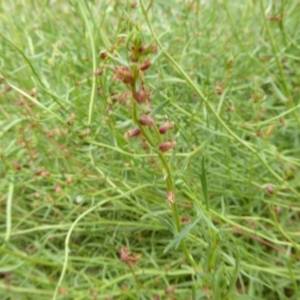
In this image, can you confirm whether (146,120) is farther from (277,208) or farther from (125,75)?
(277,208)

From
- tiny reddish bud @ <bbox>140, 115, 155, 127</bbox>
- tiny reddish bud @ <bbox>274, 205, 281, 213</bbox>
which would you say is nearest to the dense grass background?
tiny reddish bud @ <bbox>274, 205, 281, 213</bbox>

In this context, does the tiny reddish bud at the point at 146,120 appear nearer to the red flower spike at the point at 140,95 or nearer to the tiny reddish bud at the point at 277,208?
the red flower spike at the point at 140,95

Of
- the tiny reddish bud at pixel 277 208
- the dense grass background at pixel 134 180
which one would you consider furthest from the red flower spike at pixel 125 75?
the tiny reddish bud at pixel 277 208

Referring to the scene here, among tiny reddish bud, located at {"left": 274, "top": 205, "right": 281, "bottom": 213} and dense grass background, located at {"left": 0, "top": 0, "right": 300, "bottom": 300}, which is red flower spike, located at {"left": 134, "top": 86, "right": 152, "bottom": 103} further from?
tiny reddish bud, located at {"left": 274, "top": 205, "right": 281, "bottom": 213}

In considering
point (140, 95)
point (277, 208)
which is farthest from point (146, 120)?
point (277, 208)

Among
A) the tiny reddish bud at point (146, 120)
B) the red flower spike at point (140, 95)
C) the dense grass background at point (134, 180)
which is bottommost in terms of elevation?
the dense grass background at point (134, 180)

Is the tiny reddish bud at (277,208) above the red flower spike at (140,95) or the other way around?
the other way around

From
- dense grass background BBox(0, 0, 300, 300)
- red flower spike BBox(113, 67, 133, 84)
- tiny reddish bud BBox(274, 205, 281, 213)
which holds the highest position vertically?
red flower spike BBox(113, 67, 133, 84)

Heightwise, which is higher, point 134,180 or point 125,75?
point 125,75

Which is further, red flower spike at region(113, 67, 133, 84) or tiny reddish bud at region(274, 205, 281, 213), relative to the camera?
tiny reddish bud at region(274, 205, 281, 213)
